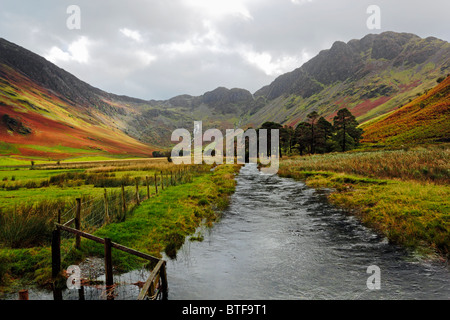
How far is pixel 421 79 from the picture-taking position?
7687 inches

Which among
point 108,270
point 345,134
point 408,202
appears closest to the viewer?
point 108,270

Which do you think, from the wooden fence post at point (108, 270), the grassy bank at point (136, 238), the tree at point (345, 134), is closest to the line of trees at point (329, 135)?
the tree at point (345, 134)

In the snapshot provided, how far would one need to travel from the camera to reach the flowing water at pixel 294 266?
7.82 meters

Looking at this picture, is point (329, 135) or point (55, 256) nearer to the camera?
point (55, 256)

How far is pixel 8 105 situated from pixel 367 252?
184709mm

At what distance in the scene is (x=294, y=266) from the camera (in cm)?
980

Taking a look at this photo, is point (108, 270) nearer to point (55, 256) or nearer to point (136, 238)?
point (55, 256)

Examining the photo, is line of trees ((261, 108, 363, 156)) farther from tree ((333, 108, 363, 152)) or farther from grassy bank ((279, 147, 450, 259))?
grassy bank ((279, 147, 450, 259))

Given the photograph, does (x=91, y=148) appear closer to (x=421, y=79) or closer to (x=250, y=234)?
(x=250, y=234)

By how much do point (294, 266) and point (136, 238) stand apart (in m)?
7.66

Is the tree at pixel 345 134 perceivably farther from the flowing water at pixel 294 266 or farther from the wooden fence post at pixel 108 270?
the wooden fence post at pixel 108 270

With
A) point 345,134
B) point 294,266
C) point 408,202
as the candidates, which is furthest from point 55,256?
point 345,134

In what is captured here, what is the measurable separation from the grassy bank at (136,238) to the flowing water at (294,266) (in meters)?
0.92

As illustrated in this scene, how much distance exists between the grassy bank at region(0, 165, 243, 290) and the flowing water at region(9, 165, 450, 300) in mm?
918
